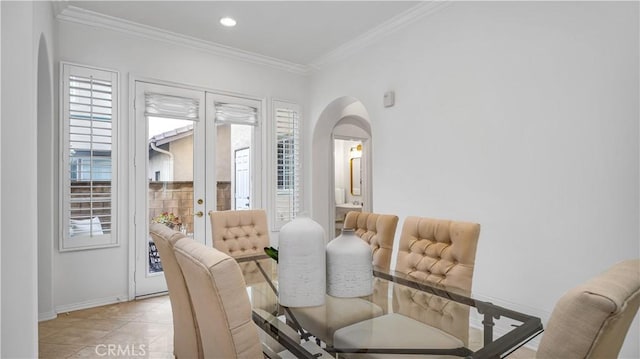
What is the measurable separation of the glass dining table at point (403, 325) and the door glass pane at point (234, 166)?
2424 mm

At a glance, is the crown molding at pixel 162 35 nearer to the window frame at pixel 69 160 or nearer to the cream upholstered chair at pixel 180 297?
the window frame at pixel 69 160

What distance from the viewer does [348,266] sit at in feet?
5.13

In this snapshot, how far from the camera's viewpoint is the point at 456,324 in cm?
153

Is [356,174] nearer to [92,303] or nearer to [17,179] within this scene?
[92,303]

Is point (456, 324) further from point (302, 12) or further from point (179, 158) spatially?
point (179, 158)

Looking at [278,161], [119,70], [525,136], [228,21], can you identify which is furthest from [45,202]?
[525,136]

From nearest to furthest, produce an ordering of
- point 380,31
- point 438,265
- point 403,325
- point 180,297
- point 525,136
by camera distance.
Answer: point 403,325 < point 180,297 < point 438,265 < point 525,136 < point 380,31

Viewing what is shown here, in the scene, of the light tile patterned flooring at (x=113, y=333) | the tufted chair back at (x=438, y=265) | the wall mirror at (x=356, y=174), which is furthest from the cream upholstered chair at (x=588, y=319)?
the wall mirror at (x=356, y=174)

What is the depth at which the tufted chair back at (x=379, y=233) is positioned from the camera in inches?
91.5

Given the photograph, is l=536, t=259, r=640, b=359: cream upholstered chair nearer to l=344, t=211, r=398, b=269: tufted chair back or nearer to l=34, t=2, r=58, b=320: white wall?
l=344, t=211, r=398, b=269: tufted chair back

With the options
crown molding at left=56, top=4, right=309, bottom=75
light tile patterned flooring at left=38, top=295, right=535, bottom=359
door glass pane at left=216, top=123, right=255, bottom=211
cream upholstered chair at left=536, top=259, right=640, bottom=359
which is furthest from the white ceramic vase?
crown molding at left=56, top=4, right=309, bottom=75

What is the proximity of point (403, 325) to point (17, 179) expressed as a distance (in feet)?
6.05

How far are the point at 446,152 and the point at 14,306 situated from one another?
2.94 meters

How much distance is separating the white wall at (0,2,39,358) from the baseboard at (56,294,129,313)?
1.71m
